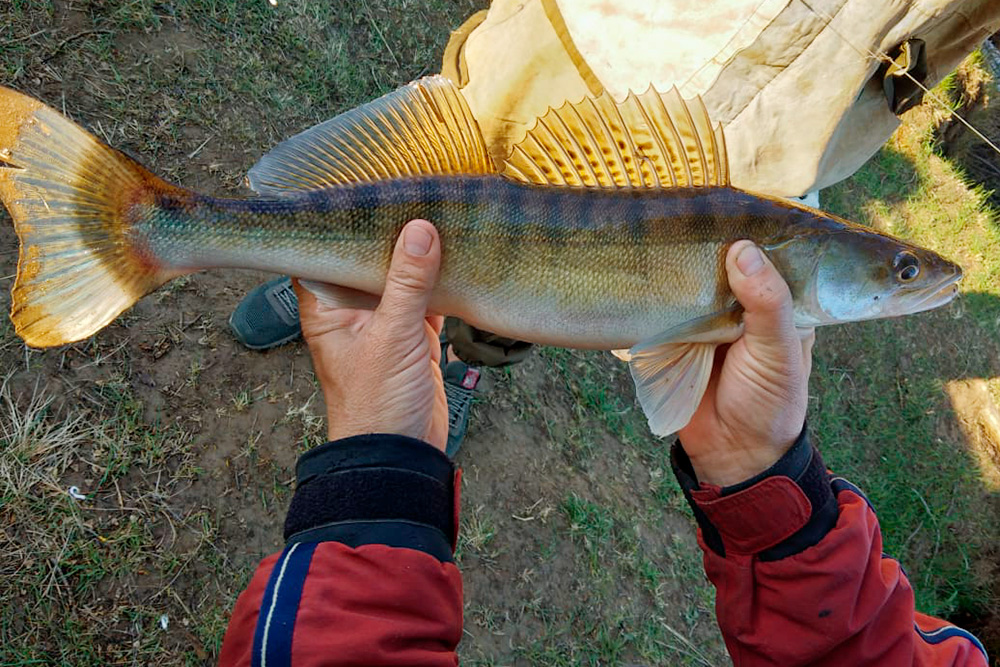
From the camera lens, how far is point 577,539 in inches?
128

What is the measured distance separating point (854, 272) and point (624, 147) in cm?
83

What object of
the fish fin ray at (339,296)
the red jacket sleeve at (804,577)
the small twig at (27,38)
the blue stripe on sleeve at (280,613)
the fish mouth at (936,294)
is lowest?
the red jacket sleeve at (804,577)

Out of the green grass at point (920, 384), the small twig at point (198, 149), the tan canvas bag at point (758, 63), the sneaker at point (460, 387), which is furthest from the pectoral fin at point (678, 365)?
the green grass at point (920, 384)

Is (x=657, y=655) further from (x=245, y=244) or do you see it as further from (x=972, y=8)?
(x=972, y=8)

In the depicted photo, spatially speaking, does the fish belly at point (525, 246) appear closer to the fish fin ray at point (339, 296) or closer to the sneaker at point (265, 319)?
the fish fin ray at point (339, 296)

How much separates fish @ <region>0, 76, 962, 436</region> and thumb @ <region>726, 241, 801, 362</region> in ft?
0.21

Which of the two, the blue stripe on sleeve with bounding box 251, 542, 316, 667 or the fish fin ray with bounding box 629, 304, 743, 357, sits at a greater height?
the fish fin ray with bounding box 629, 304, 743, 357

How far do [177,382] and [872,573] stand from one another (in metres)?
2.55

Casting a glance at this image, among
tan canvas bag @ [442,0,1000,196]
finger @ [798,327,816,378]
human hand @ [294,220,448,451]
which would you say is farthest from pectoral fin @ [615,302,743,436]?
tan canvas bag @ [442,0,1000,196]

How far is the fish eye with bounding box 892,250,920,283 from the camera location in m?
1.96

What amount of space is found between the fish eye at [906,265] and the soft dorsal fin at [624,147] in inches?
23.9

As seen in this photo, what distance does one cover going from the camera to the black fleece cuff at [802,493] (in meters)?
1.76

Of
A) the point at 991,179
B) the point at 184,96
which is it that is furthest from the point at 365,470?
the point at 991,179

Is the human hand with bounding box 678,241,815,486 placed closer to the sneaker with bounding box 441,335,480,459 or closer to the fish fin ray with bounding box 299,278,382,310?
the fish fin ray with bounding box 299,278,382,310
